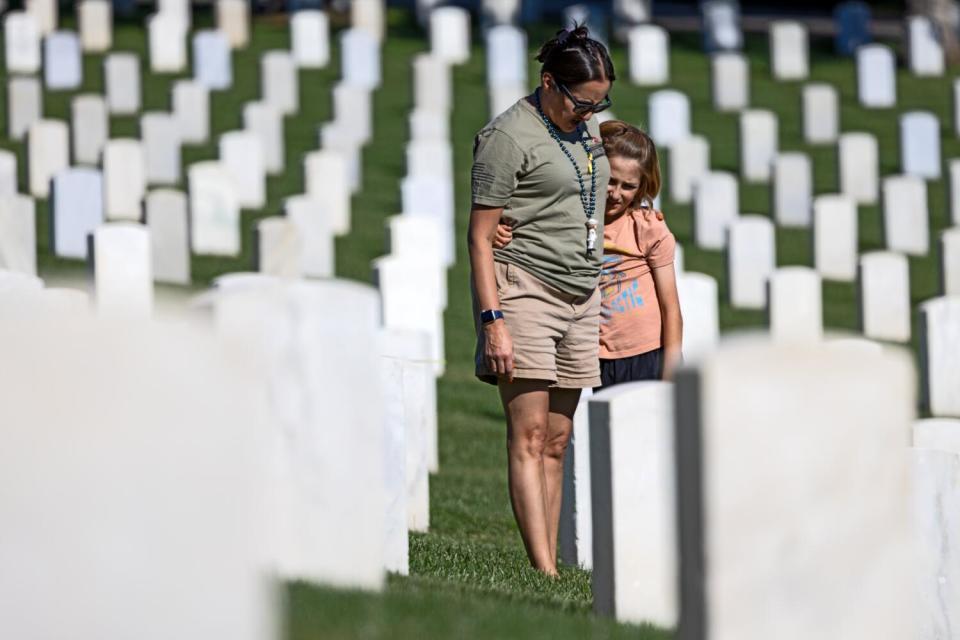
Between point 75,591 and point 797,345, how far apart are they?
1485 millimetres

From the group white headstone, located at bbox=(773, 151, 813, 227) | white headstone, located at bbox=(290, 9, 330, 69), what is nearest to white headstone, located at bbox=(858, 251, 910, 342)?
white headstone, located at bbox=(773, 151, 813, 227)

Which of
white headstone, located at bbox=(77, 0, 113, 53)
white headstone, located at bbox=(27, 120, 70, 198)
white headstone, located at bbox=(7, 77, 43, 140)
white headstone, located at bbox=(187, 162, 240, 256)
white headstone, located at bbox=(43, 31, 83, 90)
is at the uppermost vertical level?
white headstone, located at bbox=(77, 0, 113, 53)

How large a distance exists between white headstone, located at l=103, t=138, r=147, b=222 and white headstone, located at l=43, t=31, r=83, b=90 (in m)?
6.36

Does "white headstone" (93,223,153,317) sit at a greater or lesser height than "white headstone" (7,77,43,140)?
lesser

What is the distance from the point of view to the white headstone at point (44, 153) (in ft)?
54.2

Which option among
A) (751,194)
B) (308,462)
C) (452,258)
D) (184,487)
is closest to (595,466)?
(308,462)

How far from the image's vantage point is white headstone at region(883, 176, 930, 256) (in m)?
16.5

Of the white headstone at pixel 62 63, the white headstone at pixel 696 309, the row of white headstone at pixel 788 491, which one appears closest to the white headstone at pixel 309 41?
the white headstone at pixel 62 63

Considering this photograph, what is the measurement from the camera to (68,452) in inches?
128

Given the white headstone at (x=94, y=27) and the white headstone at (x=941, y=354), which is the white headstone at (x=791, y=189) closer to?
the white headstone at (x=941, y=354)

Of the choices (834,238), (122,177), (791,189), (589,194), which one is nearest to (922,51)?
(791,189)

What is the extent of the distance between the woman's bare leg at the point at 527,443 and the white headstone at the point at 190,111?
13.8m

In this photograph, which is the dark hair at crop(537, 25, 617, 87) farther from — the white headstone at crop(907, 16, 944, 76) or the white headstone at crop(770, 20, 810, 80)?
the white headstone at crop(907, 16, 944, 76)

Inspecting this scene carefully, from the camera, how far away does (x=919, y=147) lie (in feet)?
62.7
